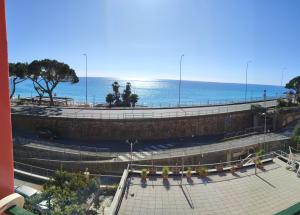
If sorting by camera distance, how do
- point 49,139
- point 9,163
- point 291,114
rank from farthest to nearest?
point 291,114 → point 49,139 → point 9,163

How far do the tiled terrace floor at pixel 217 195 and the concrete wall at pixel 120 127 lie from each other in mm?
13273

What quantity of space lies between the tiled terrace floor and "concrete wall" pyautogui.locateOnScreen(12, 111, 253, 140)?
13.3 meters

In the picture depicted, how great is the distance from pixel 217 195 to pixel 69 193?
22.7ft

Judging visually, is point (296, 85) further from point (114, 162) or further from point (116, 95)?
point (114, 162)

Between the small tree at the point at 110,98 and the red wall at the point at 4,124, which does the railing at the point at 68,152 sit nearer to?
the small tree at the point at 110,98

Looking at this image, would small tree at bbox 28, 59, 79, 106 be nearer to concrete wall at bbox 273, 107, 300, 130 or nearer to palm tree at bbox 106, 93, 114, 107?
palm tree at bbox 106, 93, 114, 107

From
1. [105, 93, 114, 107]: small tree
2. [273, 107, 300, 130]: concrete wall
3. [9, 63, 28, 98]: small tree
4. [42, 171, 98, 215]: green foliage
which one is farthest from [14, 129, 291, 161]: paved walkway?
[105, 93, 114, 107]: small tree

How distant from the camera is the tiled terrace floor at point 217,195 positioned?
492 inches

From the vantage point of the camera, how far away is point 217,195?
45.6ft

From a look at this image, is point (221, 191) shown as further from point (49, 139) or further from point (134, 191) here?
point (49, 139)

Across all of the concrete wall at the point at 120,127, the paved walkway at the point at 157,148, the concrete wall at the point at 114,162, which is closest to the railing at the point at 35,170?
the concrete wall at the point at 114,162

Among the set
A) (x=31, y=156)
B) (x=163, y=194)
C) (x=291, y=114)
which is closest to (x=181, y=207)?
(x=163, y=194)

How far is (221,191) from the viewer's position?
14.4 metres

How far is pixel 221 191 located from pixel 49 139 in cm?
1899
